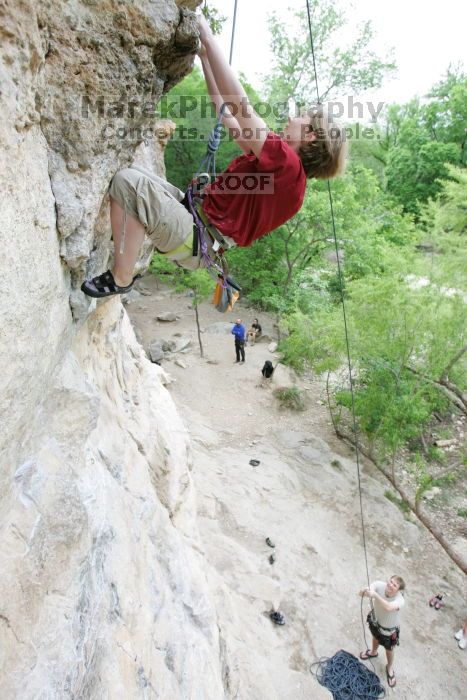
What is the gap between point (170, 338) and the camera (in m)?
15.4

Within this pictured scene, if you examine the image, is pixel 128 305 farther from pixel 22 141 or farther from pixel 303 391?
pixel 22 141

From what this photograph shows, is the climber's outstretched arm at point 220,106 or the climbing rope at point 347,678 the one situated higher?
the climber's outstretched arm at point 220,106

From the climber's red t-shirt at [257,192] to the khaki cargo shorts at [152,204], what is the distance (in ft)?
0.82

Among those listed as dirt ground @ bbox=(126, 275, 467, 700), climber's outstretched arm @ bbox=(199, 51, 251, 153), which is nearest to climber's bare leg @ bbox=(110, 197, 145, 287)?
climber's outstretched arm @ bbox=(199, 51, 251, 153)

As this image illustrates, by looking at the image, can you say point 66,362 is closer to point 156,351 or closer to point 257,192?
point 257,192

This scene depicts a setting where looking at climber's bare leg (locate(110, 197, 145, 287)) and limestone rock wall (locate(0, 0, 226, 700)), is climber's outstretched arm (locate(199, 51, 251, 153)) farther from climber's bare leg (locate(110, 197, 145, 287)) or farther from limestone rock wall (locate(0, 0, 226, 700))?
climber's bare leg (locate(110, 197, 145, 287))

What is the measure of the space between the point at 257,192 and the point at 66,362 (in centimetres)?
181

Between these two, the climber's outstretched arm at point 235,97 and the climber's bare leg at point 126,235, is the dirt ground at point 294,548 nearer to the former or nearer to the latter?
the climber's bare leg at point 126,235

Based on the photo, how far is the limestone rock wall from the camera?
190 cm

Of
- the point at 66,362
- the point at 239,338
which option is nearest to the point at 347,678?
the point at 66,362

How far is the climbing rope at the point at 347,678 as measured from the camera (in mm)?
5699

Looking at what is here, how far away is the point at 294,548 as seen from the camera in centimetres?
793

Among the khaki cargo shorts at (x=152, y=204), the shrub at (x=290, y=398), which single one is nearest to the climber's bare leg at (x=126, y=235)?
the khaki cargo shorts at (x=152, y=204)

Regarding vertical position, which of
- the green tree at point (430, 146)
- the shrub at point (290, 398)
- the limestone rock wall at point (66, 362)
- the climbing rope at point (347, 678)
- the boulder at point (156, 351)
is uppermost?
the green tree at point (430, 146)
